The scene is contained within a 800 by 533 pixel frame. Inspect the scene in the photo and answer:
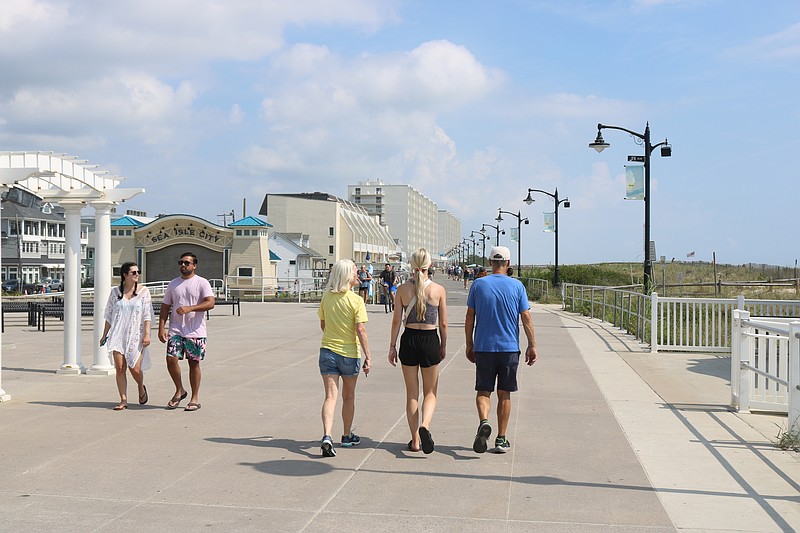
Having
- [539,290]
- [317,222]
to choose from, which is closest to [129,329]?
[539,290]

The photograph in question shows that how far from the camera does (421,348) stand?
288 inches

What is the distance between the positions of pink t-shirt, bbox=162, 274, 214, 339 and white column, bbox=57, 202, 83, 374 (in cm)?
361

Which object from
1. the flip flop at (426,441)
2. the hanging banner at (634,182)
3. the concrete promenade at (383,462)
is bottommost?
the concrete promenade at (383,462)

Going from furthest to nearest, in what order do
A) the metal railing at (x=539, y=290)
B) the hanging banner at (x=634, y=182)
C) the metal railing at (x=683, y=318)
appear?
the metal railing at (x=539, y=290), the hanging banner at (x=634, y=182), the metal railing at (x=683, y=318)

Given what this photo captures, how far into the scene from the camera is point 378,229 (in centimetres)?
12456

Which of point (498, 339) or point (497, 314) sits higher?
point (497, 314)

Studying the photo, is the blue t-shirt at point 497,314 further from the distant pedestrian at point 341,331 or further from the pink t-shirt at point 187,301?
the pink t-shirt at point 187,301

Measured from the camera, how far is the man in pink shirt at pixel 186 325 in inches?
369

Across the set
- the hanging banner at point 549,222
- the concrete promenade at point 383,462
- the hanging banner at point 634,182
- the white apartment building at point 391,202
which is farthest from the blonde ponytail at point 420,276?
the white apartment building at point 391,202

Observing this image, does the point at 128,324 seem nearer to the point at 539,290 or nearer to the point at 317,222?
the point at 539,290

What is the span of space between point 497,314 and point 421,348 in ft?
2.41

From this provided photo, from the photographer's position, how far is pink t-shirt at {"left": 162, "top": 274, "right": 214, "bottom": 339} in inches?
370

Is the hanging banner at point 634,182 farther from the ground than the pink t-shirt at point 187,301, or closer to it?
farther from the ground

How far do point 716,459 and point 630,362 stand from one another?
767 centimetres
